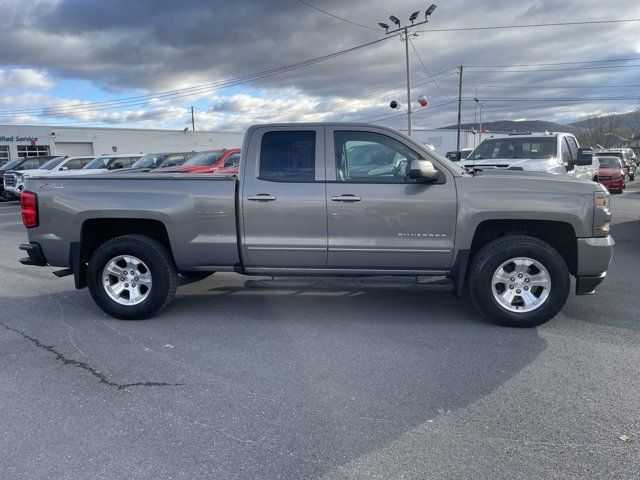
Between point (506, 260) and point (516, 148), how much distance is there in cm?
693

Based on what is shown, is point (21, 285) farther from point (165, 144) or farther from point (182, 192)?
point (165, 144)

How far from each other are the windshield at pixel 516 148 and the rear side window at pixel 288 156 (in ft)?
23.1

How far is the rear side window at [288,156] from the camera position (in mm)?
5023

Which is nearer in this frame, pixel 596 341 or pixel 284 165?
pixel 596 341

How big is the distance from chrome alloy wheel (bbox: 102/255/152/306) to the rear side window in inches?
63.5

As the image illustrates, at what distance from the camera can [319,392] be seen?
3637 mm

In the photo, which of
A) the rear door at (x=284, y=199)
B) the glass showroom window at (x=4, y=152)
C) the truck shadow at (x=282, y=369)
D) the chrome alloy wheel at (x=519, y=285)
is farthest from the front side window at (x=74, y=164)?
the glass showroom window at (x=4, y=152)

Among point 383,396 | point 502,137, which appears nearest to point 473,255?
point 383,396

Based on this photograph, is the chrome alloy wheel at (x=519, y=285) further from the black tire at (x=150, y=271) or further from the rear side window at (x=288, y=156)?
the black tire at (x=150, y=271)

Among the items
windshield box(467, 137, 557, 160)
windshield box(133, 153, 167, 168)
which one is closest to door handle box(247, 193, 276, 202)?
windshield box(467, 137, 557, 160)

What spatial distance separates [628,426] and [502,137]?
920cm

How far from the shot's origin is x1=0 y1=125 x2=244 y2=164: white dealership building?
145ft

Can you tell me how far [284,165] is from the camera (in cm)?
508

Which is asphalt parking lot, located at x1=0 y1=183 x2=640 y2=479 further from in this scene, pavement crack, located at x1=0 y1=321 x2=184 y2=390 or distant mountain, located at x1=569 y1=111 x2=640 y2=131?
distant mountain, located at x1=569 y1=111 x2=640 y2=131
